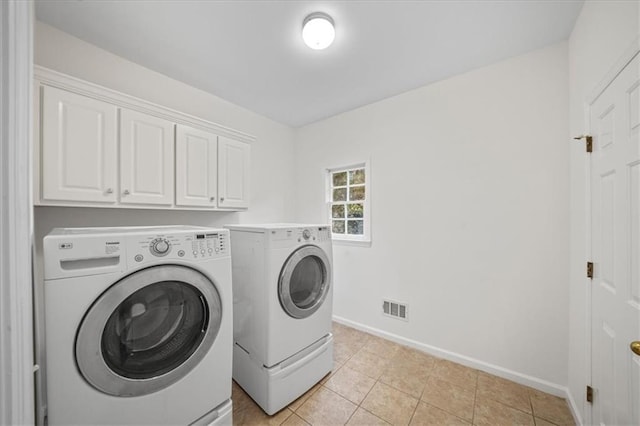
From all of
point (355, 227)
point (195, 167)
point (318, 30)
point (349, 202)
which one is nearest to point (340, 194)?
point (349, 202)

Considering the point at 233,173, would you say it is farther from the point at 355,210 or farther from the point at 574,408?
the point at 574,408

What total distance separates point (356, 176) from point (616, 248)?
2.14m

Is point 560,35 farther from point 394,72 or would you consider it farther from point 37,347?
point 37,347

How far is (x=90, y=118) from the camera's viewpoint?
1470 millimetres

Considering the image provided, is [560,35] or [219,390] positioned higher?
[560,35]

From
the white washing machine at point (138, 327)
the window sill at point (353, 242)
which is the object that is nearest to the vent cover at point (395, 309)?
the window sill at point (353, 242)

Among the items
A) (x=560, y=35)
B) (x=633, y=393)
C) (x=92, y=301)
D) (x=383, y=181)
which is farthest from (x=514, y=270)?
(x=92, y=301)

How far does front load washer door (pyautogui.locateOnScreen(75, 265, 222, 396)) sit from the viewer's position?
97 centimetres

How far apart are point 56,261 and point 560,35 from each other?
3.11m

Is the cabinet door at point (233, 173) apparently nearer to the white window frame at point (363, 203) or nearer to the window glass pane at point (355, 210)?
the white window frame at point (363, 203)

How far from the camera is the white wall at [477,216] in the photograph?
1.71 metres

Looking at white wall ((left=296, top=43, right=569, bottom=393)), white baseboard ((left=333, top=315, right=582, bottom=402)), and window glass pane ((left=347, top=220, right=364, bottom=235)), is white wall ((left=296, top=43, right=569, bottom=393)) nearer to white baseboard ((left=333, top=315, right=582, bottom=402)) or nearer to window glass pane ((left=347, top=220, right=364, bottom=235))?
white baseboard ((left=333, top=315, right=582, bottom=402))

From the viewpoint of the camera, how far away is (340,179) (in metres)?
3.06

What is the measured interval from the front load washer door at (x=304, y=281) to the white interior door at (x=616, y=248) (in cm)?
152
